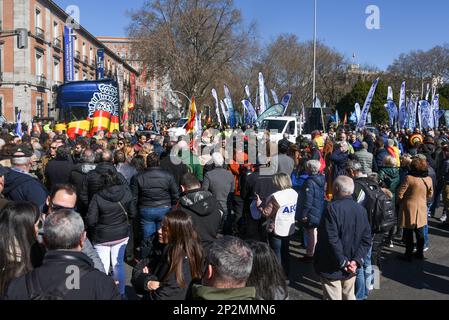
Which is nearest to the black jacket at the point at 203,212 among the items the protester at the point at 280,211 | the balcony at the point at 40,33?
the protester at the point at 280,211

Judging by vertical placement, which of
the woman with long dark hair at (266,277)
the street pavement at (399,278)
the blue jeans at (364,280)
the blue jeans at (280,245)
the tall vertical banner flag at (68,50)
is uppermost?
the tall vertical banner flag at (68,50)

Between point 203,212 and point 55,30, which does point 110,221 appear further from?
point 55,30

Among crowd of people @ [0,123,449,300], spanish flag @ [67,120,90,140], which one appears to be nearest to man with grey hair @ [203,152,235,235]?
crowd of people @ [0,123,449,300]

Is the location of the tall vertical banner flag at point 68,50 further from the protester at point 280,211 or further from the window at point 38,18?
the protester at point 280,211

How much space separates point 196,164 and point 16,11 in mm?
35557

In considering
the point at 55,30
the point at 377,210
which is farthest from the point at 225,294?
the point at 55,30

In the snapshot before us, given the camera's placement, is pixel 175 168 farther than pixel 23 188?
Yes

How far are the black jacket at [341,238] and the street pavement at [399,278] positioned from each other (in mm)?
1208

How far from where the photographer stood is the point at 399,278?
604 cm

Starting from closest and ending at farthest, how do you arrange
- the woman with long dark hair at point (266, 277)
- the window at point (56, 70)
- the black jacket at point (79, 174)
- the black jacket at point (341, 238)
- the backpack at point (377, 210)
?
the woman with long dark hair at point (266, 277) < the black jacket at point (341, 238) < the backpack at point (377, 210) < the black jacket at point (79, 174) < the window at point (56, 70)

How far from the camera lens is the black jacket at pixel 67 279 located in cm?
242

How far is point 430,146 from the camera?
1036 centimetres

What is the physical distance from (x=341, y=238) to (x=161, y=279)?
1.90 metres
